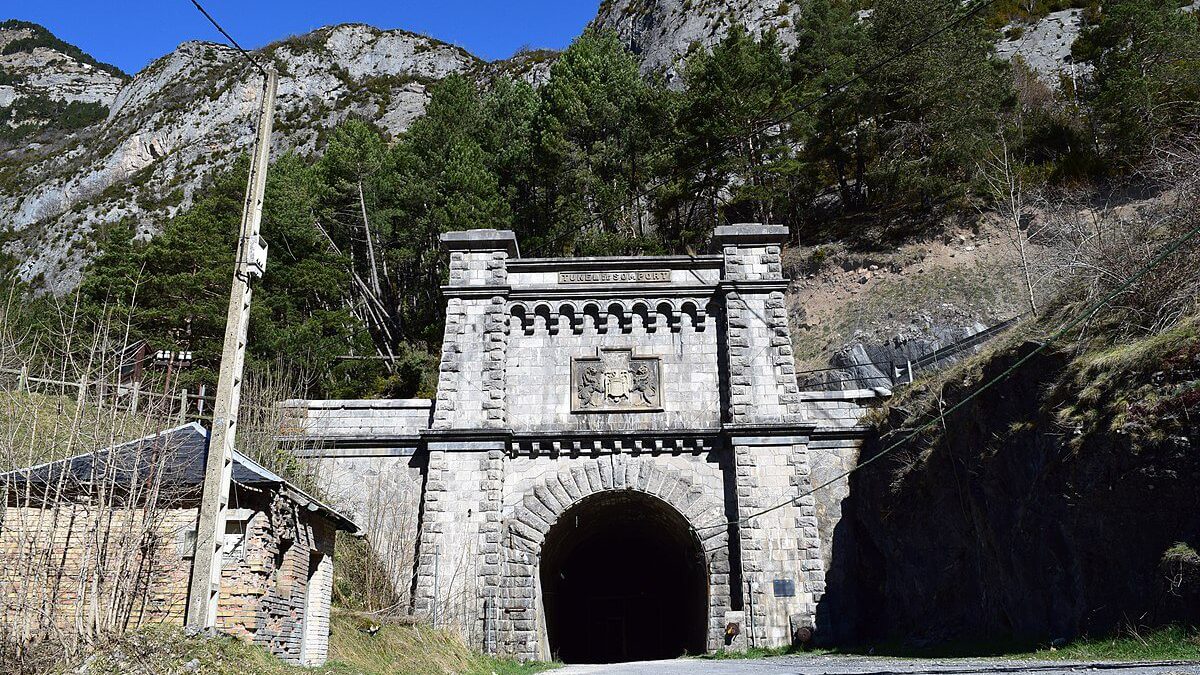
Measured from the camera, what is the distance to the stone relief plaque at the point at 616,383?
21250 mm

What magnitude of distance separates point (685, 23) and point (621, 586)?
4385 centimetres

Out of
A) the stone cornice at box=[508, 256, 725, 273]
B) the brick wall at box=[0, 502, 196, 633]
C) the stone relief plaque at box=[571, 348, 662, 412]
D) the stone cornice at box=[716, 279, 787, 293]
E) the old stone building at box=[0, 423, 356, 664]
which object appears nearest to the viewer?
the brick wall at box=[0, 502, 196, 633]

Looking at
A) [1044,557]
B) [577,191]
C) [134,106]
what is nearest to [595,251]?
[577,191]

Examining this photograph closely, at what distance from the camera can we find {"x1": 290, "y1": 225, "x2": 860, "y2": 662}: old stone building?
19.6 meters

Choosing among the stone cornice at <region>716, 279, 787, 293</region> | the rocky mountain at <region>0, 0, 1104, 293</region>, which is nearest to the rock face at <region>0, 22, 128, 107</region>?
the rocky mountain at <region>0, 0, 1104, 293</region>

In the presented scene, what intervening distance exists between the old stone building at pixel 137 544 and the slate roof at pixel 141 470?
17 millimetres

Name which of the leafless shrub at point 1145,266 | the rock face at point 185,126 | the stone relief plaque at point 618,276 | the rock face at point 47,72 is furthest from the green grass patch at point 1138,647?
the rock face at point 47,72

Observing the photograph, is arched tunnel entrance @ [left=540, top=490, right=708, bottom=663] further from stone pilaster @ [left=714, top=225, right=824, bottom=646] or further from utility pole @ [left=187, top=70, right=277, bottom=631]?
utility pole @ [left=187, top=70, right=277, bottom=631]

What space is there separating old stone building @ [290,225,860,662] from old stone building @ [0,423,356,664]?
7.03m

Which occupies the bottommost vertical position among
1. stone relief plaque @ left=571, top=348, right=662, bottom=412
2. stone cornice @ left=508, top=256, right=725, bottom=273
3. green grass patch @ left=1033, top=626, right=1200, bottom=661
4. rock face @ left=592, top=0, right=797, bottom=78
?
green grass patch @ left=1033, top=626, right=1200, bottom=661

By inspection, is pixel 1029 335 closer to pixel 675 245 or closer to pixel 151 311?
pixel 675 245

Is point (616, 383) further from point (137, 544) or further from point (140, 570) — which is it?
point (137, 544)

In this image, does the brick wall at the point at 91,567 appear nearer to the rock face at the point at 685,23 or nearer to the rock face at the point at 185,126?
the rock face at the point at 685,23

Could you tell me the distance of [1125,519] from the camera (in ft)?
38.3
